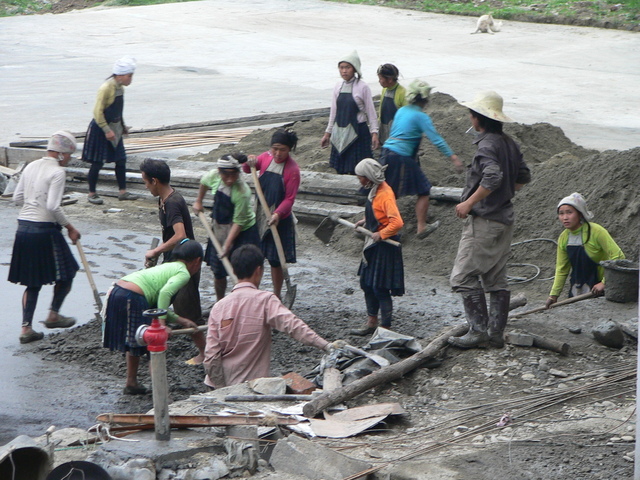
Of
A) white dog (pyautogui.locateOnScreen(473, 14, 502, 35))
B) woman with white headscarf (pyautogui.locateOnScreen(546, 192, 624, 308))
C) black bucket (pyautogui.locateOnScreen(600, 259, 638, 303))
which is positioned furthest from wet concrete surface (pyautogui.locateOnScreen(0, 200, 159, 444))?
white dog (pyautogui.locateOnScreen(473, 14, 502, 35))

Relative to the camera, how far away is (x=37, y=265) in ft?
23.9

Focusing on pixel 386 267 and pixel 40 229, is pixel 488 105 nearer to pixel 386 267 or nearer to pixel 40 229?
pixel 386 267

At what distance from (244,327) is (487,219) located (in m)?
1.76

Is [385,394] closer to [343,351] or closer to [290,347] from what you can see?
[343,351]

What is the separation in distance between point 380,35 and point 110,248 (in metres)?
16.4

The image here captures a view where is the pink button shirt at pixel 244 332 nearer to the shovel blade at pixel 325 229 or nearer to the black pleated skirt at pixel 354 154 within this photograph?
the shovel blade at pixel 325 229

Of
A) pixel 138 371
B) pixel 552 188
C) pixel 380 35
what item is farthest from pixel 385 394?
pixel 380 35

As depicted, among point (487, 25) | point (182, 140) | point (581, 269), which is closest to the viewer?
point (581, 269)

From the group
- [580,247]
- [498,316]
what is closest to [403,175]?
[580,247]

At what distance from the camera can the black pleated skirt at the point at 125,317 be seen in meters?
6.13

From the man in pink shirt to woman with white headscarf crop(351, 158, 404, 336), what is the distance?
1.60m

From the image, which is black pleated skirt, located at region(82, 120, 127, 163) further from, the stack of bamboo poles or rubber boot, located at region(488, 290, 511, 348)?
rubber boot, located at region(488, 290, 511, 348)

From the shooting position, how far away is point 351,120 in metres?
10.5

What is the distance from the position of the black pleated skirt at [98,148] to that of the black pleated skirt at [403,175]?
3.59 metres
